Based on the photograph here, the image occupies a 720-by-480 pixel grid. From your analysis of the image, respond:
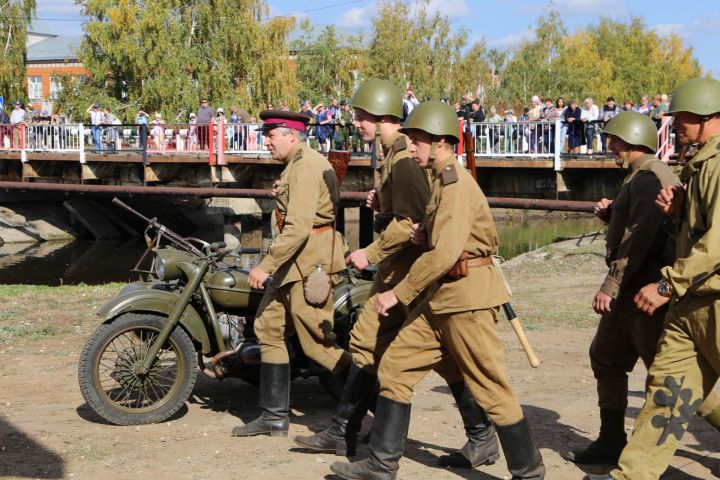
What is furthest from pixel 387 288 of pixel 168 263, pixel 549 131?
pixel 549 131

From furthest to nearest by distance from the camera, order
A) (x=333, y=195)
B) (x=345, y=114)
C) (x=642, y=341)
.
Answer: (x=345, y=114)
(x=333, y=195)
(x=642, y=341)

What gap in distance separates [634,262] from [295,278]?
1.98 metres

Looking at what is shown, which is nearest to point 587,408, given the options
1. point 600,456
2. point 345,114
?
point 600,456

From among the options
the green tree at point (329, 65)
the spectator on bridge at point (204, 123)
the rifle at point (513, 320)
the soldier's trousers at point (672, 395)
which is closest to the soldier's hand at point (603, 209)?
the rifle at point (513, 320)

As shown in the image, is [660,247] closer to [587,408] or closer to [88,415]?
[587,408]

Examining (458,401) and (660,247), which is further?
(458,401)

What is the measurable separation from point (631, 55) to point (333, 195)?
188 feet

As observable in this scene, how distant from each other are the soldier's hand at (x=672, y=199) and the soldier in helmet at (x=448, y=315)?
0.78 m

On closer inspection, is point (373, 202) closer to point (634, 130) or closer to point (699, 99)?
point (634, 130)

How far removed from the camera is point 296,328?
20.1ft

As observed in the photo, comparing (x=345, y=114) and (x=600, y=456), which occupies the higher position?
(x=345, y=114)

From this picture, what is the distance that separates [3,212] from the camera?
33.9m

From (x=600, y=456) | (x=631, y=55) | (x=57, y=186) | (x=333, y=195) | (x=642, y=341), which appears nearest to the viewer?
(x=642, y=341)

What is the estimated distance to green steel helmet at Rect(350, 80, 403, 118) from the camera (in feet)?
19.4
